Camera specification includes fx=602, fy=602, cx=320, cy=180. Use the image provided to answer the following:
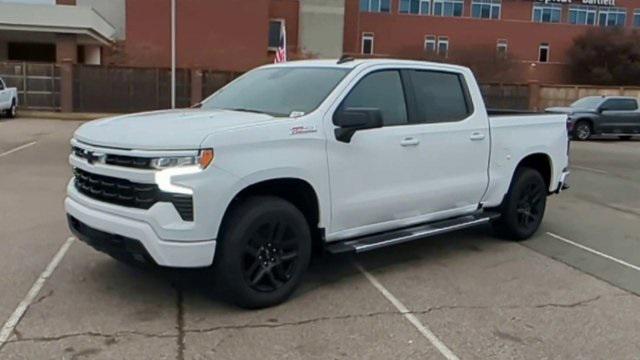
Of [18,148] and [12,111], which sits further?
[12,111]

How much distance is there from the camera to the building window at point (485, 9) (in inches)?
2151

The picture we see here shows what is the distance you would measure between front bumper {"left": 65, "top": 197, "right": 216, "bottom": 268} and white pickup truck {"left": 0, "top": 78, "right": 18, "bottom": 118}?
70.2ft

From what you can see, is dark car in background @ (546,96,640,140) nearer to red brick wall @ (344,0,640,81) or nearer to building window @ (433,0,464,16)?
red brick wall @ (344,0,640,81)

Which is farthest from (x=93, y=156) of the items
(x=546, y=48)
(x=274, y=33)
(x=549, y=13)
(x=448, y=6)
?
(x=549, y=13)

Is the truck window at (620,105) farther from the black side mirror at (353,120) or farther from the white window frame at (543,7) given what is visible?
the white window frame at (543,7)

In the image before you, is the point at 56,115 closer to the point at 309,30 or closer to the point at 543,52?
the point at 309,30

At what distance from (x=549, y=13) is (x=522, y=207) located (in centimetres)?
5496

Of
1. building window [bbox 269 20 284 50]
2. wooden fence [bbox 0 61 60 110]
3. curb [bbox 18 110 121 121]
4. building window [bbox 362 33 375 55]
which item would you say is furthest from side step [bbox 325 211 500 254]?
building window [bbox 362 33 375 55]

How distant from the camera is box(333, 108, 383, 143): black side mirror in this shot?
186 inches

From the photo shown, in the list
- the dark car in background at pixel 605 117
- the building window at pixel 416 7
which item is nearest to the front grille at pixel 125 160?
the dark car in background at pixel 605 117

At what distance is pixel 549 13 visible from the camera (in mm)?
56000

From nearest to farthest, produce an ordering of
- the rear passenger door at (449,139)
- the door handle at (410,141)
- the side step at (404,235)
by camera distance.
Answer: the side step at (404,235) → the door handle at (410,141) → the rear passenger door at (449,139)

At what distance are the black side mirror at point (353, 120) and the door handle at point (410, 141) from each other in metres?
0.47

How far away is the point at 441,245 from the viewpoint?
6.71 m
